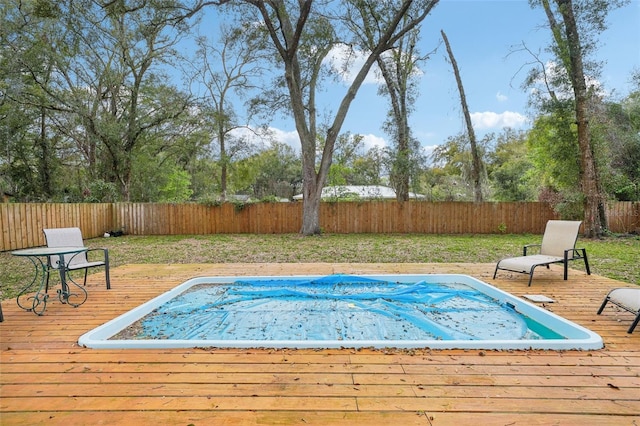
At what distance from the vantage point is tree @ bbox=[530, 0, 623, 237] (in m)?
10.4

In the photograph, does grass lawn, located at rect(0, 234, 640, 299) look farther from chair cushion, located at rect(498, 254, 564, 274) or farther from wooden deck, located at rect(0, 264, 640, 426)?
wooden deck, located at rect(0, 264, 640, 426)

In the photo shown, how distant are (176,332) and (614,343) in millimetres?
3646

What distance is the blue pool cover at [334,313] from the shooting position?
3197mm

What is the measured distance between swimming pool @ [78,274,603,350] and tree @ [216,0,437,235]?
24.4 ft

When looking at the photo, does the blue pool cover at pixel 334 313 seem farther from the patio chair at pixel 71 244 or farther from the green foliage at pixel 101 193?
the green foliage at pixel 101 193

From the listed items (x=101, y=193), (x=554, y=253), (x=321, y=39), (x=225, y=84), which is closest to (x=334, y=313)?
(x=554, y=253)

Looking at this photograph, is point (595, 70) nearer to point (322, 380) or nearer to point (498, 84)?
point (498, 84)

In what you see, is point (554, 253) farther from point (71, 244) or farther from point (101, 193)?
point (101, 193)

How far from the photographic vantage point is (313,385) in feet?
6.62

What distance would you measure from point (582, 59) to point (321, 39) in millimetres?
8302

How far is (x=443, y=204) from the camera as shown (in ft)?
44.0

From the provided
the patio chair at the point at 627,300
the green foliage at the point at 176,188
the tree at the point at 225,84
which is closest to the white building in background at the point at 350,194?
the tree at the point at 225,84

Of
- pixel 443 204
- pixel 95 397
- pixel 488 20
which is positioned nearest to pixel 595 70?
pixel 488 20

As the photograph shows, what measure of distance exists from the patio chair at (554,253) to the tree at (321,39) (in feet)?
25.5
